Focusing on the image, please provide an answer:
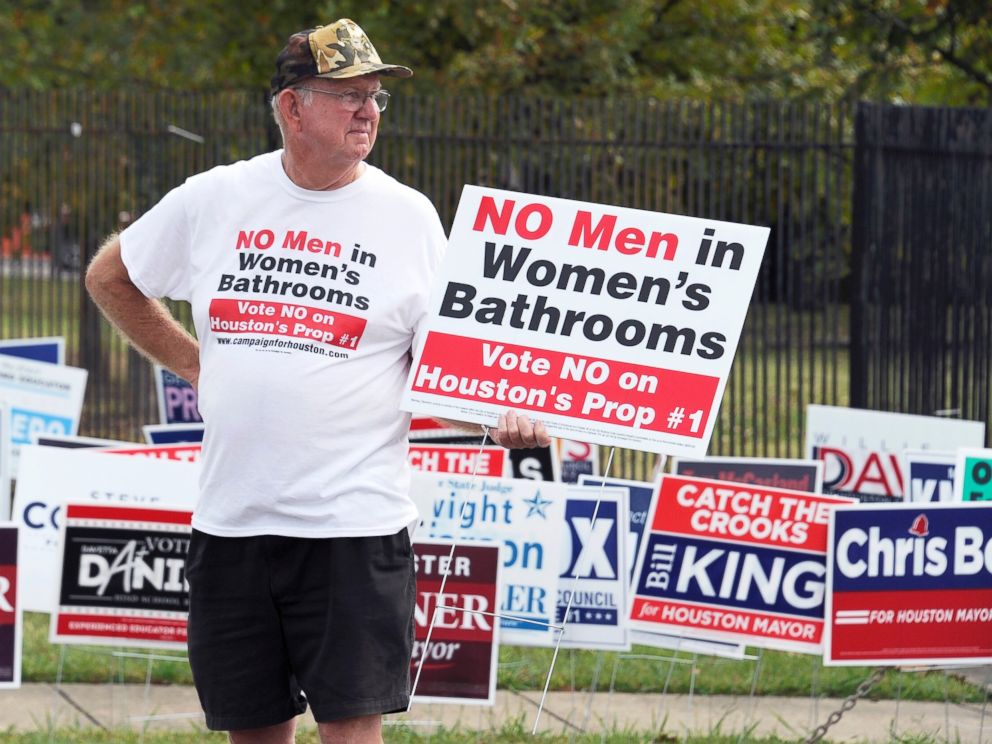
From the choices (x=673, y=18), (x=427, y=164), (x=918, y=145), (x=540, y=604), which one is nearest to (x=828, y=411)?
(x=540, y=604)

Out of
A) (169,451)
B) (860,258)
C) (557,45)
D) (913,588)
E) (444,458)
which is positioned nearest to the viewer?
(913,588)

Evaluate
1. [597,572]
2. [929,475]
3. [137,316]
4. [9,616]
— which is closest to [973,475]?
[929,475]

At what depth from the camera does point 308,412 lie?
3.25 meters

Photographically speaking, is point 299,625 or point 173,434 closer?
point 299,625

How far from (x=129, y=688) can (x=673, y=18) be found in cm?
1052

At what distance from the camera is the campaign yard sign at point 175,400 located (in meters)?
7.56

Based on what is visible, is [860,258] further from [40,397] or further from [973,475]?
[40,397]

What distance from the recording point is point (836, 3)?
13.3 metres

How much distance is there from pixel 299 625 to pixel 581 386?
0.86m

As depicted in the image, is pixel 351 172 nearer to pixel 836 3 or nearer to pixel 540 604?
pixel 540 604

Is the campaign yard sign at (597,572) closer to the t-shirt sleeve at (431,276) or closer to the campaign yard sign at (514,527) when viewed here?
the campaign yard sign at (514,527)

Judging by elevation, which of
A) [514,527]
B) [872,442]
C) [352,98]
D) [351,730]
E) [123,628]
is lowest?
[123,628]

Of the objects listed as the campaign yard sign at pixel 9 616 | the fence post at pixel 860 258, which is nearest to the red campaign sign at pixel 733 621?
the campaign yard sign at pixel 9 616

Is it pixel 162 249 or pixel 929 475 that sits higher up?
pixel 162 249
